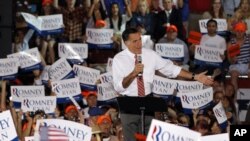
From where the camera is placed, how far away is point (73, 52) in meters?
20.5

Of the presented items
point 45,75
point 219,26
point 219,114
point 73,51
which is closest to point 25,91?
point 45,75

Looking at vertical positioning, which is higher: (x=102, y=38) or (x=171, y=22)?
(x=171, y=22)

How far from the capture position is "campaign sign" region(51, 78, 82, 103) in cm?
1936

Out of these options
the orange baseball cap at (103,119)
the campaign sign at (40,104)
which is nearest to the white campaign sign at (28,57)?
the campaign sign at (40,104)

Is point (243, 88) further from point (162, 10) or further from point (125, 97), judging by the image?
point (125, 97)

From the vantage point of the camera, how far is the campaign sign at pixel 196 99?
18.5 metres

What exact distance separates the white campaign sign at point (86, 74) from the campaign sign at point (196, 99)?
199 centimetres

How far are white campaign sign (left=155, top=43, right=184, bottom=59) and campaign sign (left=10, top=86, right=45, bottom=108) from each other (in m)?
2.23

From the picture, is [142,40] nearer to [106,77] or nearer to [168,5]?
[106,77]

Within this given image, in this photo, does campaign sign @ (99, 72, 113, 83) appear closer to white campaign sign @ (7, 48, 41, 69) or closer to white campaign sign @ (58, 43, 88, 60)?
white campaign sign @ (58, 43, 88, 60)

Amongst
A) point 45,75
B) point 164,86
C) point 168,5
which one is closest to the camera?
point 164,86

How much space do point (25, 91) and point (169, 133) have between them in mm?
7665

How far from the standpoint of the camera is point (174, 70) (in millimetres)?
15086

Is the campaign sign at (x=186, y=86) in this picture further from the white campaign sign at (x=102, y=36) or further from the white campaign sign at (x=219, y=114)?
the white campaign sign at (x=102, y=36)
